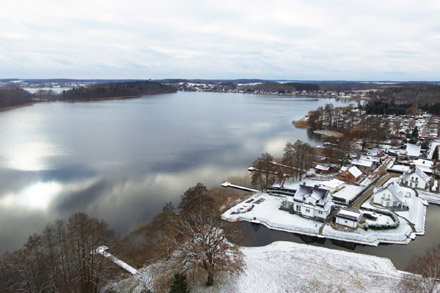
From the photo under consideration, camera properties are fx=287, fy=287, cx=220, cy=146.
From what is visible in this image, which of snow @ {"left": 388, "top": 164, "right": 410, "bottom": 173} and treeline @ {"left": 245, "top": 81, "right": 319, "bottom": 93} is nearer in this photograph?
snow @ {"left": 388, "top": 164, "right": 410, "bottom": 173}

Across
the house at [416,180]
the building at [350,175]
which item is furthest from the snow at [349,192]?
the house at [416,180]

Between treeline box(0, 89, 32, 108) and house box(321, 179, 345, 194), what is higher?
treeline box(0, 89, 32, 108)

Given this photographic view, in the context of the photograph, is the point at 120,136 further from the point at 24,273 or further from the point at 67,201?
the point at 24,273

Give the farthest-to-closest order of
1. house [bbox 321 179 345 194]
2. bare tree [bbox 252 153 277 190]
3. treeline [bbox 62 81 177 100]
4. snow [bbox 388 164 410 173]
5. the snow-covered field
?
treeline [bbox 62 81 177 100], snow [bbox 388 164 410 173], bare tree [bbox 252 153 277 190], house [bbox 321 179 345 194], the snow-covered field

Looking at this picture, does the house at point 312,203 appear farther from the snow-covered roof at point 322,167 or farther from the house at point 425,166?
the house at point 425,166

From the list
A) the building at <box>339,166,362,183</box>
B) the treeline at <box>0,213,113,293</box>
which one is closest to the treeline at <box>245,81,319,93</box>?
the building at <box>339,166,362,183</box>

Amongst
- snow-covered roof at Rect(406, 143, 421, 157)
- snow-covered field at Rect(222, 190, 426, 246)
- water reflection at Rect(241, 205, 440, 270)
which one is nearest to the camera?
water reflection at Rect(241, 205, 440, 270)

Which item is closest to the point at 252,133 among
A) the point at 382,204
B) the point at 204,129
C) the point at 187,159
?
the point at 204,129

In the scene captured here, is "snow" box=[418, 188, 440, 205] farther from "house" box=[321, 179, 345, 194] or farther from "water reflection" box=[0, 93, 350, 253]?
"water reflection" box=[0, 93, 350, 253]

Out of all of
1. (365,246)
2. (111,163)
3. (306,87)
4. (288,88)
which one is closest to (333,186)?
(365,246)

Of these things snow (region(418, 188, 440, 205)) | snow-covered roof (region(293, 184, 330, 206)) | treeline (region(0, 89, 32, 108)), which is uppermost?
treeline (region(0, 89, 32, 108))
